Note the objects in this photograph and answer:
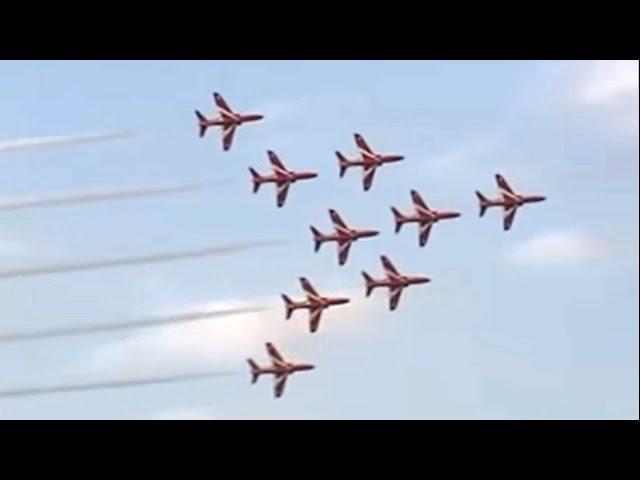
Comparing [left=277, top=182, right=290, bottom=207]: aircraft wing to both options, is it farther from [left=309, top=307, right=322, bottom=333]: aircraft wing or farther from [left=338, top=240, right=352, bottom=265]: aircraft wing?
[left=309, top=307, right=322, bottom=333]: aircraft wing

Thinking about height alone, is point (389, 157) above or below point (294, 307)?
above

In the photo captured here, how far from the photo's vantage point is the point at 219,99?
10838 cm

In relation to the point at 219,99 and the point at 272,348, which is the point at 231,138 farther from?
the point at 272,348

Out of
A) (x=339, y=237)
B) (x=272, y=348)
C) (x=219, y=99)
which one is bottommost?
(x=272, y=348)

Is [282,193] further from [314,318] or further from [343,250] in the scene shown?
[314,318]

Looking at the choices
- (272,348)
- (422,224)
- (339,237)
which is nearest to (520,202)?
(422,224)

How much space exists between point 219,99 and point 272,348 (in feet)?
67.4

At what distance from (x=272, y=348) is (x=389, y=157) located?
18.1 m

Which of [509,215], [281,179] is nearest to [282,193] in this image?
[281,179]

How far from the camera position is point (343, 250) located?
10844 centimetres

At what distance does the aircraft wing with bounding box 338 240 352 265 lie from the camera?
355 ft

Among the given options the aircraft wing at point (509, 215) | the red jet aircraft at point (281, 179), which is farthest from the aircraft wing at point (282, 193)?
the aircraft wing at point (509, 215)

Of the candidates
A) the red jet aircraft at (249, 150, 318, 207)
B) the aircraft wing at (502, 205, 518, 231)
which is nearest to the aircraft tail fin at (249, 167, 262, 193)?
the red jet aircraft at (249, 150, 318, 207)

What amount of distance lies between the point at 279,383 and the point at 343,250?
38.6ft
